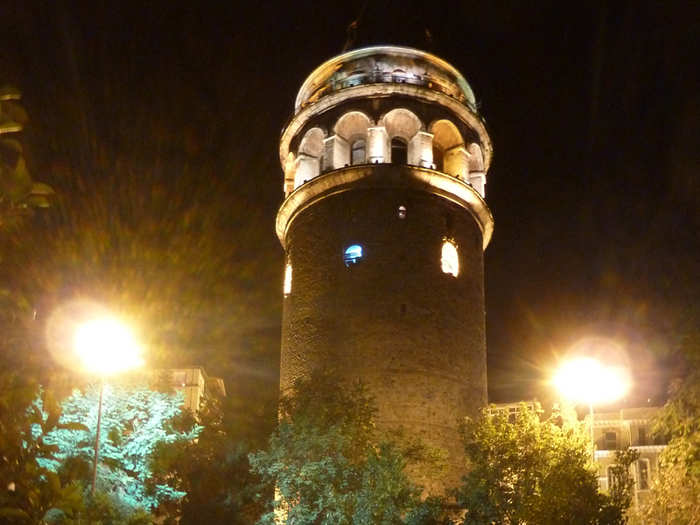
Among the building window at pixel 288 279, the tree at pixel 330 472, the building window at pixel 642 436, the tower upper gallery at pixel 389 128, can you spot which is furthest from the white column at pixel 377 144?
the building window at pixel 642 436

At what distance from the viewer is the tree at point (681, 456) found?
57.8 feet

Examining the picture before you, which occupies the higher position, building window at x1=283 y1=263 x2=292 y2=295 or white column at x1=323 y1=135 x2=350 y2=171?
white column at x1=323 y1=135 x2=350 y2=171

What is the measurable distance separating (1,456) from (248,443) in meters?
14.4

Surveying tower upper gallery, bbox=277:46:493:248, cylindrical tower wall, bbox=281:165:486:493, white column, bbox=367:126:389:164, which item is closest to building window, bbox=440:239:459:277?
cylindrical tower wall, bbox=281:165:486:493

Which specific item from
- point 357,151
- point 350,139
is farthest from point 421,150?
point 350,139

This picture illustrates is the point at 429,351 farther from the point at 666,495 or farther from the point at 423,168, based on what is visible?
the point at 666,495

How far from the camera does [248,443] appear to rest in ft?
60.1

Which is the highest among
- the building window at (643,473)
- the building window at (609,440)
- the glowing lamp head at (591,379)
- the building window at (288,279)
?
the building window at (288,279)

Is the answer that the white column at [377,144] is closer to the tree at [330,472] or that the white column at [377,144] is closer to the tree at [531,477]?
the tree at [330,472]

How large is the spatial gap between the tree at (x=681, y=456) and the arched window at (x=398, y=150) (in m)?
10.6

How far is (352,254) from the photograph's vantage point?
77.4 ft

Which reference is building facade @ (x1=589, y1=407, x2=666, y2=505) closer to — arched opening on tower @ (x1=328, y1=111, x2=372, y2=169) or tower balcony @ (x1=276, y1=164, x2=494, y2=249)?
tower balcony @ (x1=276, y1=164, x2=494, y2=249)

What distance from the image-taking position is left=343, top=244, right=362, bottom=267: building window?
923 inches

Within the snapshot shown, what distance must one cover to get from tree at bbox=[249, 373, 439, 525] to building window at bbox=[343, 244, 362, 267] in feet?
19.9
